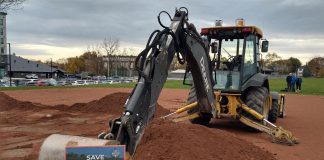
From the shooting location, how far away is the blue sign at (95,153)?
3760 millimetres

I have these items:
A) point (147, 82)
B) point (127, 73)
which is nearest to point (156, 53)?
point (147, 82)

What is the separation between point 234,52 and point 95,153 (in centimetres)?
845

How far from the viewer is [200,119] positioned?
38.6 ft

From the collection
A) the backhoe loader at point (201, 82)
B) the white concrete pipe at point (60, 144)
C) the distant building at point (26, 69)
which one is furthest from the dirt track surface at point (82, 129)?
the distant building at point (26, 69)

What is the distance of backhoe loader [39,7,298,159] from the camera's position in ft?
14.3

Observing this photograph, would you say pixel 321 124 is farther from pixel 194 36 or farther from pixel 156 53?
pixel 156 53

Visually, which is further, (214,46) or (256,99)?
(214,46)

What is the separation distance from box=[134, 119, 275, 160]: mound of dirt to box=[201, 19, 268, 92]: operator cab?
3027 mm

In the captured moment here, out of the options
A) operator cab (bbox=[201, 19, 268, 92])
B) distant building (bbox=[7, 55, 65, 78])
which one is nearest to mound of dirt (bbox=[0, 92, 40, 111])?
operator cab (bbox=[201, 19, 268, 92])

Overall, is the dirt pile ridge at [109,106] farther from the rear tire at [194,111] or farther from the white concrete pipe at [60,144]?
the white concrete pipe at [60,144]

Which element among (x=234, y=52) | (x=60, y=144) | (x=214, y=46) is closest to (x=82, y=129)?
(x=214, y=46)

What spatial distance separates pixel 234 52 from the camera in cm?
1162

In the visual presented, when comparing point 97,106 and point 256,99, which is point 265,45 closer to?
point 256,99

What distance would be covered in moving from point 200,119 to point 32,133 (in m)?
4.72
